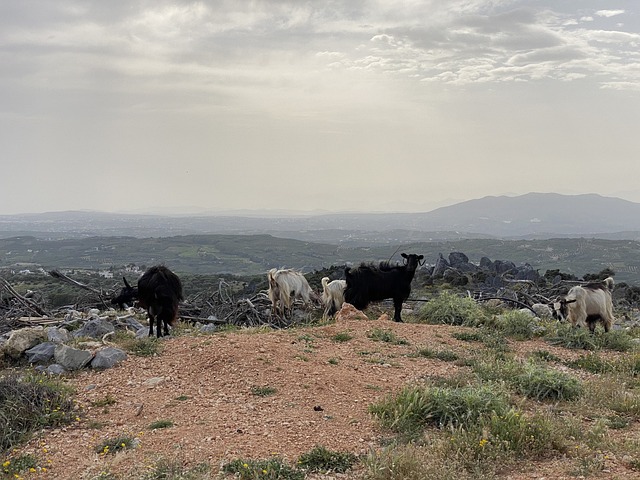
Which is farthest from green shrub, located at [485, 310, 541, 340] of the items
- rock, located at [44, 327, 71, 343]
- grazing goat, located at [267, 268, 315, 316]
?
rock, located at [44, 327, 71, 343]

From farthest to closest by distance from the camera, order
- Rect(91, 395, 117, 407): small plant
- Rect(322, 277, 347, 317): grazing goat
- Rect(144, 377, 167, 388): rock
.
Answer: Rect(322, 277, 347, 317): grazing goat → Rect(144, 377, 167, 388): rock → Rect(91, 395, 117, 407): small plant

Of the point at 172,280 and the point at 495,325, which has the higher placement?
the point at 172,280

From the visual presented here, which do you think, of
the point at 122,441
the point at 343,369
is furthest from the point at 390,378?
the point at 122,441

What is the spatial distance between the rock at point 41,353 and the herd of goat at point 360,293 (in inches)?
101

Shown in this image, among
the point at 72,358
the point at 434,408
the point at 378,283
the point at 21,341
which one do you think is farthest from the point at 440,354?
the point at 21,341

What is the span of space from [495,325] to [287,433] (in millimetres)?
8261

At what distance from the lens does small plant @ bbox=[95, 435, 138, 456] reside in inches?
206

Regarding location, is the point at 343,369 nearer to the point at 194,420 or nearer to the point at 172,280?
the point at 194,420

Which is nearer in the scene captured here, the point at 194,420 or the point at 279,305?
the point at 194,420

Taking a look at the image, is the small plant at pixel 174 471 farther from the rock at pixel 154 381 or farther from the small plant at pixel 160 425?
the rock at pixel 154 381

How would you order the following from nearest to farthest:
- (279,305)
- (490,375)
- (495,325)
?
(490,375) < (495,325) < (279,305)

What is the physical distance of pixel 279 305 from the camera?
1440cm

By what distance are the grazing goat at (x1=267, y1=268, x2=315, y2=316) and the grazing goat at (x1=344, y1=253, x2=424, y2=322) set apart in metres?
1.54

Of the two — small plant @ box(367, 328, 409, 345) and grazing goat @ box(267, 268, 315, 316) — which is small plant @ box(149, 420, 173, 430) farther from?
grazing goat @ box(267, 268, 315, 316)
